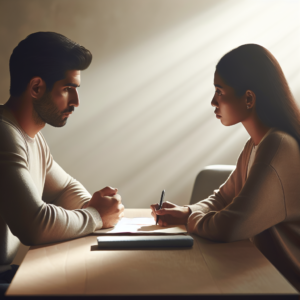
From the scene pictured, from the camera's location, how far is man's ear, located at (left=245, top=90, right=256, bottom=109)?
126 centimetres

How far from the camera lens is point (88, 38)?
2.56 meters

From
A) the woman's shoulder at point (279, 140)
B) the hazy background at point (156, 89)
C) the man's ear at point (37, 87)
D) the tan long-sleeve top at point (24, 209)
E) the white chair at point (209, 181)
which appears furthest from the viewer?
the hazy background at point (156, 89)

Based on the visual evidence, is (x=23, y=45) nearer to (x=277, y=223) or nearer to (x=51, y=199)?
(x=51, y=199)

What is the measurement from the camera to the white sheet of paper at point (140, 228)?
1.18 metres

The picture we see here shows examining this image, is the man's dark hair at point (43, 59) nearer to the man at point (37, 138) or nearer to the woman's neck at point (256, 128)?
the man at point (37, 138)

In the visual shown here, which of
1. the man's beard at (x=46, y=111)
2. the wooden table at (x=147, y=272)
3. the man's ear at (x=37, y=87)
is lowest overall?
the wooden table at (x=147, y=272)

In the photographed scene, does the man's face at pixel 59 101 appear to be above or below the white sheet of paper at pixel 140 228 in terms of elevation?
above

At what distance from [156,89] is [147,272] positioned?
1.96 meters

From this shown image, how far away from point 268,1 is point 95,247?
7.93 feet

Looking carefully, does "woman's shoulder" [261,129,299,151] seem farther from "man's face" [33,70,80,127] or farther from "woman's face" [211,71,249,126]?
"man's face" [33,70,80,127]

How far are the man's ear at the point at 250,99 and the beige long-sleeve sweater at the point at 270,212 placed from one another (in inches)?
5.1

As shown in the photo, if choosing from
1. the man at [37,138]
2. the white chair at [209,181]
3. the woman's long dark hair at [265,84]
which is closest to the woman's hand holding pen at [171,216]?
the man at [37,138]

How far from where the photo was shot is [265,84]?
1.23 m
